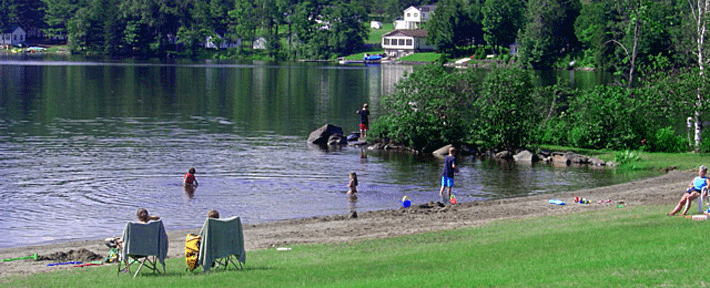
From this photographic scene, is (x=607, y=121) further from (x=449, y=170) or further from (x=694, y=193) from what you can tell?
(x=694, y=193)

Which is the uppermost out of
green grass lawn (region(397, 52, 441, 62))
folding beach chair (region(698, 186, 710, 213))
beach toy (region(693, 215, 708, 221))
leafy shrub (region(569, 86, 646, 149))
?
green grass lawn (region(397, 52, 441, 62))

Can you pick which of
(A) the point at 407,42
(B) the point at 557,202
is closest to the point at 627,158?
(B) the point at 557,202

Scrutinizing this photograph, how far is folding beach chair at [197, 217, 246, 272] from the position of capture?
1825 centimetres

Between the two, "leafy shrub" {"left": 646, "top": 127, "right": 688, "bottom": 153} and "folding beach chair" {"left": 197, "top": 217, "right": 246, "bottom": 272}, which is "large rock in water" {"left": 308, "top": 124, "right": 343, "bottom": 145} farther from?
"folding beach chair" {"left": 197, "top": 217, "right": 246, "bottom": 272}

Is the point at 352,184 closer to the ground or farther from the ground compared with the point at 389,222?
farther from the ground

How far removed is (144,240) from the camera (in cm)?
1820

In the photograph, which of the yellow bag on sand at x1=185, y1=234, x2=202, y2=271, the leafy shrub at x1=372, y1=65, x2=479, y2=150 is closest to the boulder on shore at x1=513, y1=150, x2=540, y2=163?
the leafy shrub at x1=372, y1=65, x2=479, y2=150

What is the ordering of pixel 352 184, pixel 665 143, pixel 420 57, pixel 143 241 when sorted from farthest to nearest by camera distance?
1. pixel 420 57
2. pixel 665 143
3. pixel 352 184
4. pixel 143 241

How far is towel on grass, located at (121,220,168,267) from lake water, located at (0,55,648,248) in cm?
874

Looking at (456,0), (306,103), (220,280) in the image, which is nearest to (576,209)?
(220,280)

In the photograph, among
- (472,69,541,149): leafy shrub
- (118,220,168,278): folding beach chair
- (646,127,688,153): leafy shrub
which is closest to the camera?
(118,220,168,278): folding beach chair

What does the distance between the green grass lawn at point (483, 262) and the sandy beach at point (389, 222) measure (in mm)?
1650

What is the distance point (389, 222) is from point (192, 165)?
57.6 ft

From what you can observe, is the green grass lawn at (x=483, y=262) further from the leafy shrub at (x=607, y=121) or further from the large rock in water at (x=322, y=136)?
the large rock in water at (x=322, y=136)
